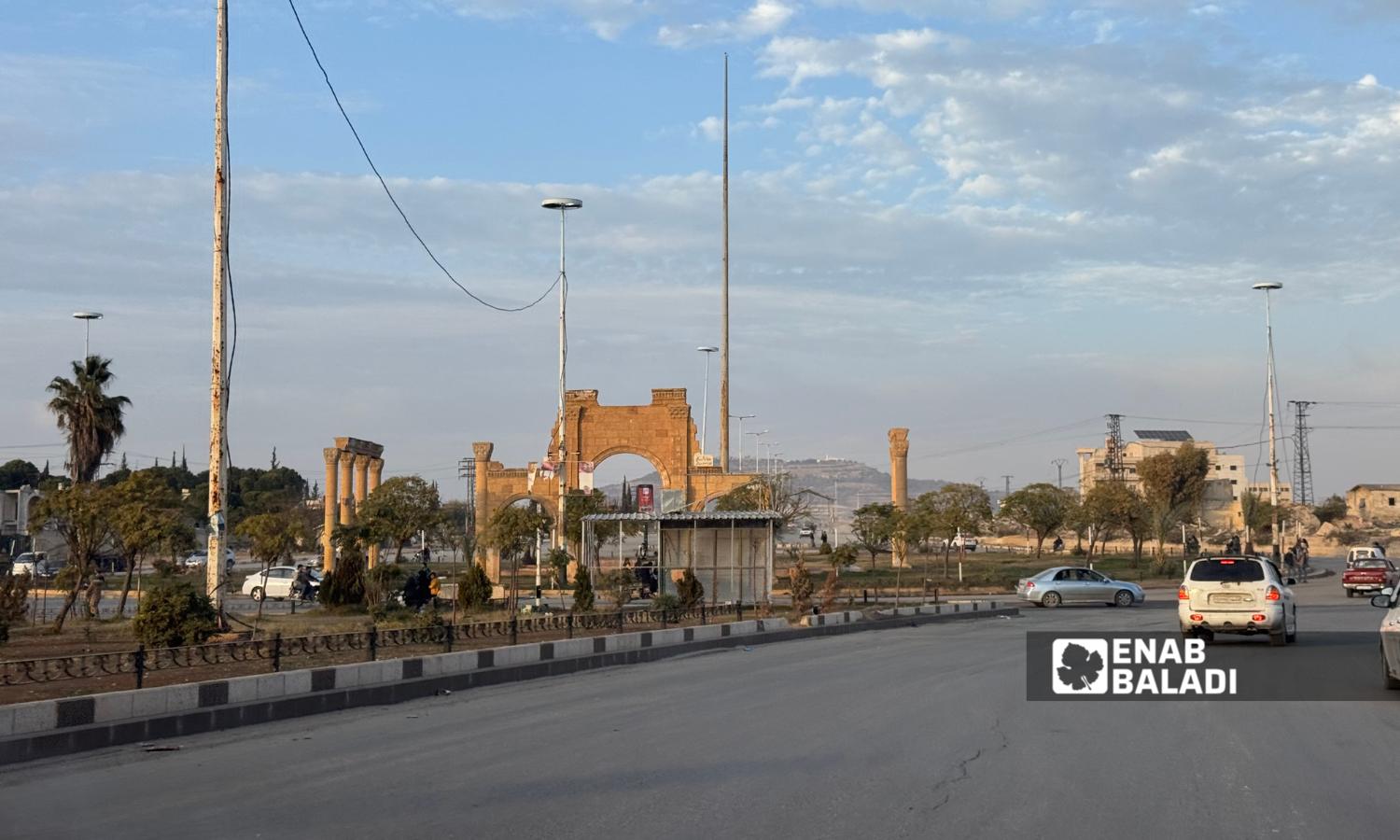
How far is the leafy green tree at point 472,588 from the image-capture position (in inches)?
1263

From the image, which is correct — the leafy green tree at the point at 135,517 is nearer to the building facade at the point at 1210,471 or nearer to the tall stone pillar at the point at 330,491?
the tall stone pillar at the point at 330,491

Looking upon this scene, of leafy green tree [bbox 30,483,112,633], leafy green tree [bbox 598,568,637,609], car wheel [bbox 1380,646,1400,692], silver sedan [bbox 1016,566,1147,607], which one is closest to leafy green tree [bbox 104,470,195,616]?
leafy green tree [bbox 30,483,112,633]

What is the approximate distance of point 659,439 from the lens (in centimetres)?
6444

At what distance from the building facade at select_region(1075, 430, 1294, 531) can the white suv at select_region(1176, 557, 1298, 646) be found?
393 feet

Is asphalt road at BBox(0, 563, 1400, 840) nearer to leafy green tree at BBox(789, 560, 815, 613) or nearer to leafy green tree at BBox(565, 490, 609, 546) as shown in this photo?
leafy green tree at BBox(789, 560, 815, 613)

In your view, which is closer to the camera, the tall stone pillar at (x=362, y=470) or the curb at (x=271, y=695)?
the curb at (x=271, y=695)

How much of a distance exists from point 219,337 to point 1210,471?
160900 mm

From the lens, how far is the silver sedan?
42.1m

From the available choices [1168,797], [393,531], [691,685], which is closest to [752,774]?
[1168,797]

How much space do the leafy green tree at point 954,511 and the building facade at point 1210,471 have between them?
2889 inches

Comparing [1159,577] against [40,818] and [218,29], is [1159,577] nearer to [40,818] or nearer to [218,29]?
[218,29]

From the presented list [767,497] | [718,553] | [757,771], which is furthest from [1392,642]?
[767,497]

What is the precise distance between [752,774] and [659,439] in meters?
55.1

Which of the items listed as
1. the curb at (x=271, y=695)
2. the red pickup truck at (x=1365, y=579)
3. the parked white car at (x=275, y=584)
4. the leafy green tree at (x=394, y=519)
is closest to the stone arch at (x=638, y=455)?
the leafy green tree at (x=394, y=519)
